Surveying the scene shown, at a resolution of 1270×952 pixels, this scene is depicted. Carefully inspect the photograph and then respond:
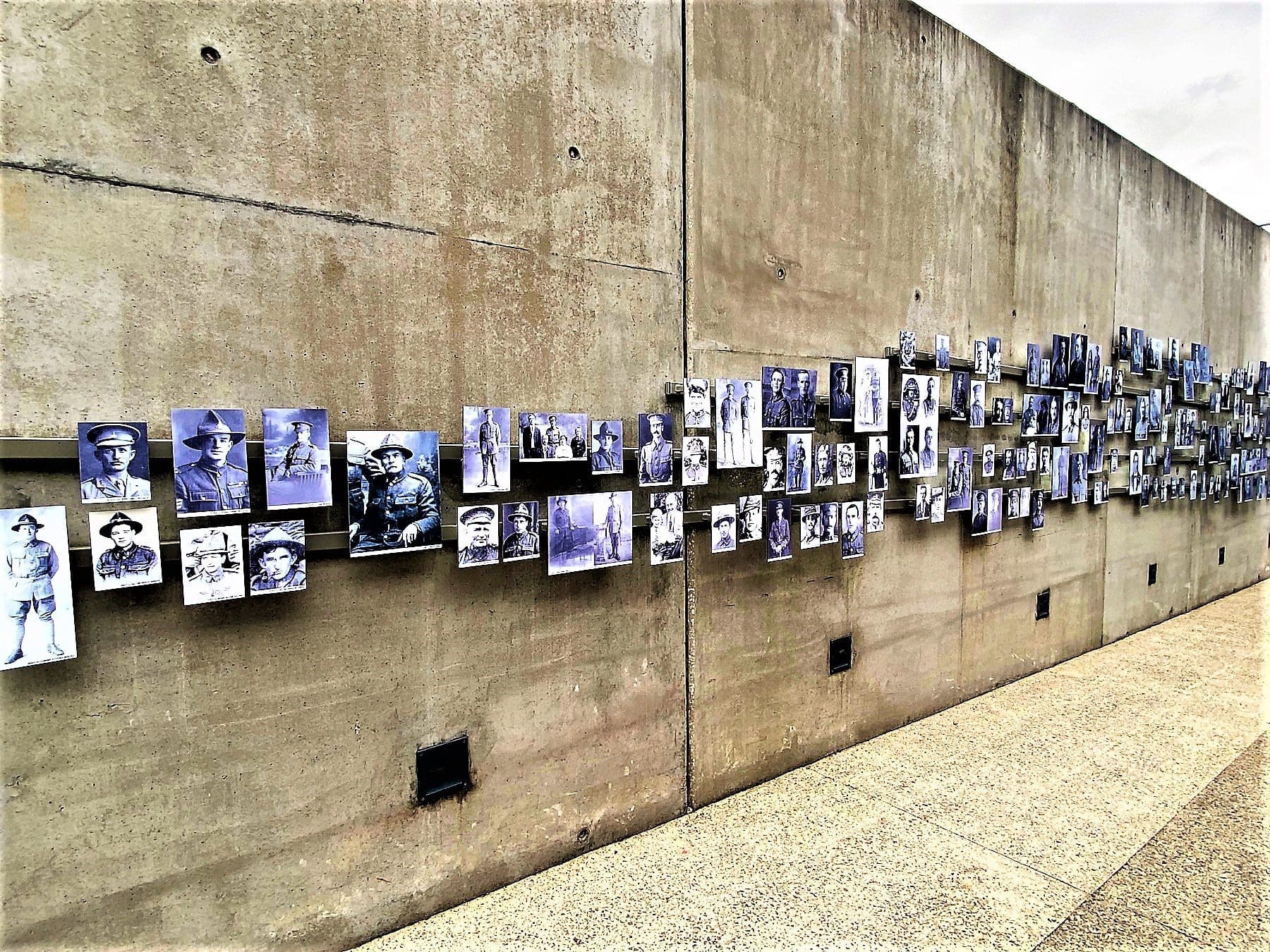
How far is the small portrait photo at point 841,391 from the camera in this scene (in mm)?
3654

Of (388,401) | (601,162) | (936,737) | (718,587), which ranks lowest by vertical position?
(936,737)

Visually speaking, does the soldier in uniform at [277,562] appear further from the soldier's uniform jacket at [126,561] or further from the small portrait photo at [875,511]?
the small portrait photo at [875,511]

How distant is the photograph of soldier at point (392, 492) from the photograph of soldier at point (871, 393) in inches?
92.1

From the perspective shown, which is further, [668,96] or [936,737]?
[936,737]

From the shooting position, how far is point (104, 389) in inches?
75.5

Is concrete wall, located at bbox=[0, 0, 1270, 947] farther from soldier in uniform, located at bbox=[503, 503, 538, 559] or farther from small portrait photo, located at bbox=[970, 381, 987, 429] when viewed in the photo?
small portrait photo, located at bbox=[970, 381, 987, 429]

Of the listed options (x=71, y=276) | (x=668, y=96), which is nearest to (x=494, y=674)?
(x=71, y=276)

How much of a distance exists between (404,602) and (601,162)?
191 cm

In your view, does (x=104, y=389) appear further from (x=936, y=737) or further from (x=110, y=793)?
(x=936, y=737)

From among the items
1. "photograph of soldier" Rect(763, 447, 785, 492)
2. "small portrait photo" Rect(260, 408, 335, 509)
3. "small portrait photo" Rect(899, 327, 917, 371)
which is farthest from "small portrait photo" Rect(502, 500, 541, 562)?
"small portrait photo" Rect(899, 327, 917, 371)

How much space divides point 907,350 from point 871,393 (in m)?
0.43

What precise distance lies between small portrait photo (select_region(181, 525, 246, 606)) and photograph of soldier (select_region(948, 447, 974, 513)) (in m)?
3.83

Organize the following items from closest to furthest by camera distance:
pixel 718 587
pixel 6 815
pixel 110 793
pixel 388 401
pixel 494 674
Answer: pixel 6 815 < pixel 110 793 < pixel 388 401 < pixel 494 674 < pixel 718 587

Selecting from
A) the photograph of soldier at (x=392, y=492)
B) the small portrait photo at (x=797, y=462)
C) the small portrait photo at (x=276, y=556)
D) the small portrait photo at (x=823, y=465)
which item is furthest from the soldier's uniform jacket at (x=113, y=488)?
the small portrait photo at (x=823, y=465)
